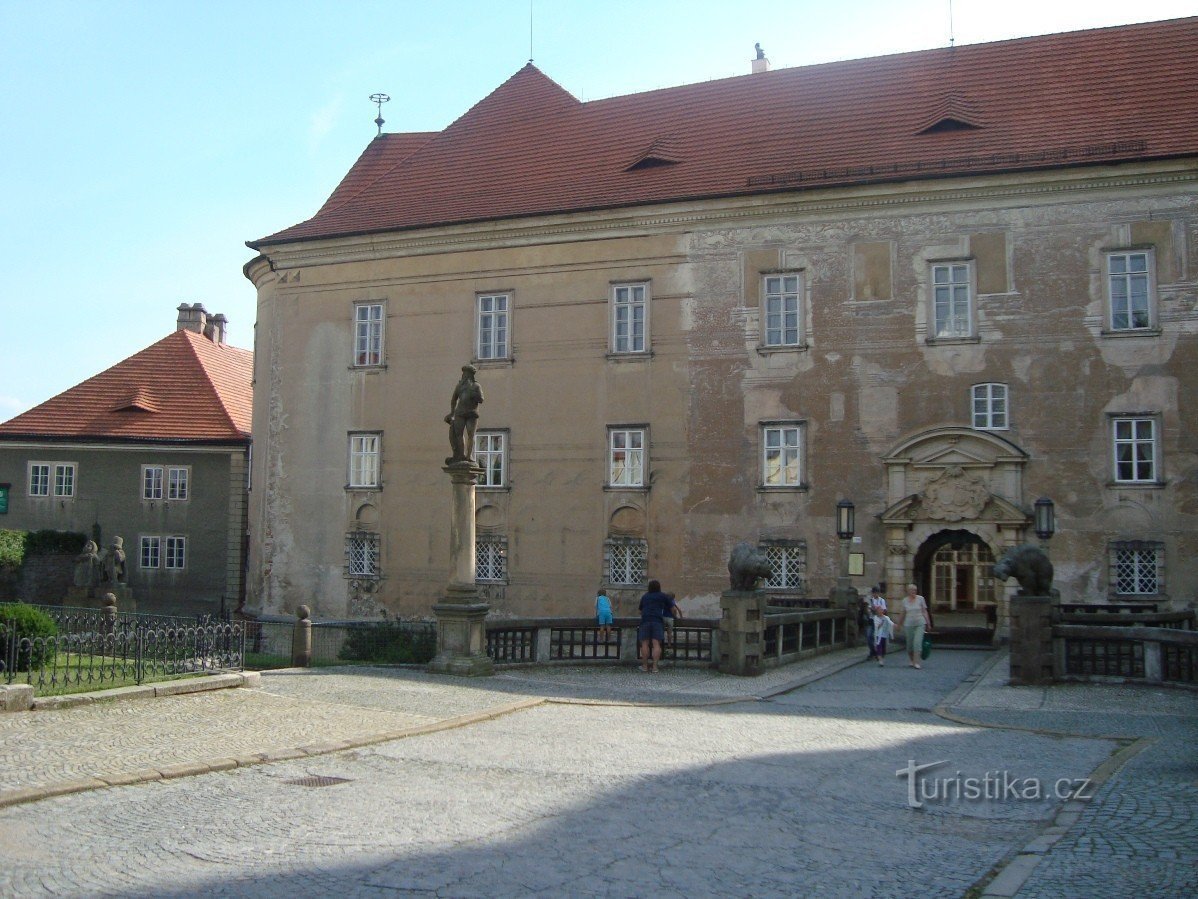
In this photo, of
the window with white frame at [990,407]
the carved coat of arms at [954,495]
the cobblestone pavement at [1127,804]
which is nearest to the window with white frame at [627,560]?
the carved coat of arms at [954,495]

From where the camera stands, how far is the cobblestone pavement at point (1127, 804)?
6.55 m

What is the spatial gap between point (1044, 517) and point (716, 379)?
8381 mm

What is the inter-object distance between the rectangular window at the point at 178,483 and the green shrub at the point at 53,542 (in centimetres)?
304

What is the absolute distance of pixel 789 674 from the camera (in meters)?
18.3

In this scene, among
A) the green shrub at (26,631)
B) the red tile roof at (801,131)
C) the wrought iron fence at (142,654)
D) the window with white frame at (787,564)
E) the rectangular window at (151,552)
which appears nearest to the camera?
the wrought iron fence at (142,654)

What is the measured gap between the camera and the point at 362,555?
103 ft

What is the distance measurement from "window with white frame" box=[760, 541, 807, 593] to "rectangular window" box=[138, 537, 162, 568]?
2061 centimetres

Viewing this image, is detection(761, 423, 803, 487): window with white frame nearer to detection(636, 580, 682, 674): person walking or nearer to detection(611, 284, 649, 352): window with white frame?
detection(611, 284, 649, 352): window with white frame

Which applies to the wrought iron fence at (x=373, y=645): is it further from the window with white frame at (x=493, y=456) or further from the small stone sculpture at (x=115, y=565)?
the small stone sculpture at (x=115, y=565)

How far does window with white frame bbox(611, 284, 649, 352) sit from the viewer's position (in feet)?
95.8

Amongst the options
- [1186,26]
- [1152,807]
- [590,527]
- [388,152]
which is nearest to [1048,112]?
[1186,26]

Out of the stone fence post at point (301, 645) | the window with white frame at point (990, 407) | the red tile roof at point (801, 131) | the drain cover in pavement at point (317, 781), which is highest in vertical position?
the red tile roof at point (801, 131)

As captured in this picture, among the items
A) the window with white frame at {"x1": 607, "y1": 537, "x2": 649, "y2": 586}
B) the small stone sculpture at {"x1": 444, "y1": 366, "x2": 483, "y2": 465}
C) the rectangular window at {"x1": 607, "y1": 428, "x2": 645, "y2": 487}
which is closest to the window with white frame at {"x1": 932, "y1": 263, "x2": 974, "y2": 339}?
the rectangular window at {"x1": 607, "y1": 428, "x2": 645, "y2": 487}

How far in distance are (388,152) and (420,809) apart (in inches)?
1239
